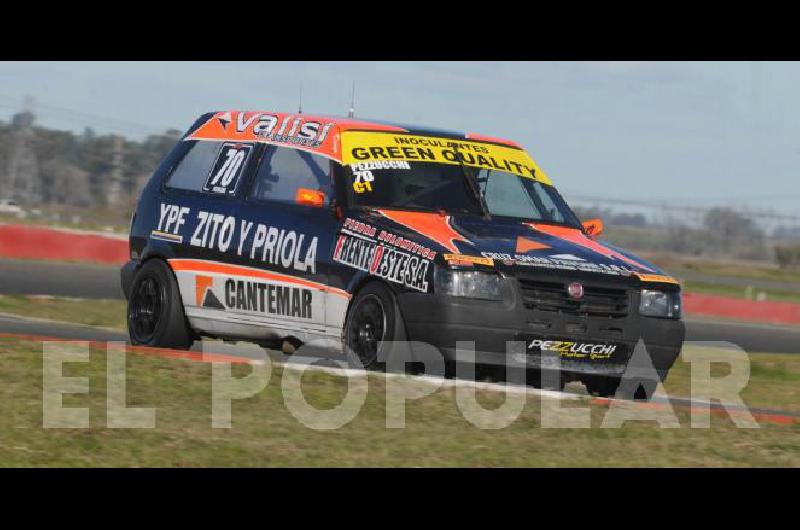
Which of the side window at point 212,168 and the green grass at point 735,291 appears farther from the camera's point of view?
the green grass at point 735,291

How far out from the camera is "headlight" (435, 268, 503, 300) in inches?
368

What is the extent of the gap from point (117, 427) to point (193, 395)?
3.09 feet

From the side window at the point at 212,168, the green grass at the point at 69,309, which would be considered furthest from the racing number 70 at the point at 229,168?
the green grass at the point at 69,309

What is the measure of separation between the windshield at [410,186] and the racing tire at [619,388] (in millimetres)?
1385

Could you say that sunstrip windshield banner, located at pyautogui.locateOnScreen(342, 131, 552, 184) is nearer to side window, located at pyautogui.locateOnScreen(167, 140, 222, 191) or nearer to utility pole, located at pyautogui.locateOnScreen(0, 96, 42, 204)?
side window, located at pyautogui.locateOnScreen(167, 140, 222, 191)

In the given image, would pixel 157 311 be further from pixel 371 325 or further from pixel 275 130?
pixel 371 325

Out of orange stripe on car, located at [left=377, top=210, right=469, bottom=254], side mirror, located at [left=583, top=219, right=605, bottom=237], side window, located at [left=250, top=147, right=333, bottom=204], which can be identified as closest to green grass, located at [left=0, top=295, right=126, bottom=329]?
side window, located at [left=250, top=147, right=333, bottom=204]

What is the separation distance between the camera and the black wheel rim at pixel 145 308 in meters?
11.3

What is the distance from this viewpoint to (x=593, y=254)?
10.1 m

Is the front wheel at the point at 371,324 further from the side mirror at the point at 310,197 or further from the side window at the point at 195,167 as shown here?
the side window at the point at 195,167

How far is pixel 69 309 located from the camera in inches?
686

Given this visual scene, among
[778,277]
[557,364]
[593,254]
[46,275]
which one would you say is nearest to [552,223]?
[593,254]

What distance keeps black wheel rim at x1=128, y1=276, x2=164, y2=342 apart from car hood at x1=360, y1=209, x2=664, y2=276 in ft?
6.43
